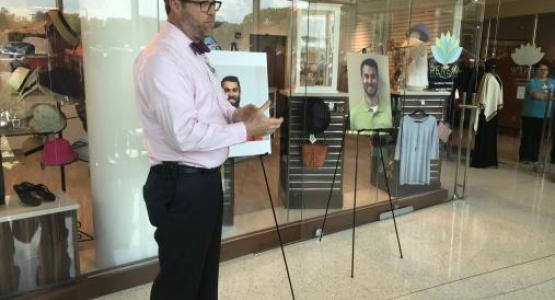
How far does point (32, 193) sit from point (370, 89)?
237 cm

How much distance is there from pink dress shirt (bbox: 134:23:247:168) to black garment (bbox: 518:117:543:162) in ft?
22.6

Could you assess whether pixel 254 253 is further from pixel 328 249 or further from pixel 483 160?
pixel 483 160

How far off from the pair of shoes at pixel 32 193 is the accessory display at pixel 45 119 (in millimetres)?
405

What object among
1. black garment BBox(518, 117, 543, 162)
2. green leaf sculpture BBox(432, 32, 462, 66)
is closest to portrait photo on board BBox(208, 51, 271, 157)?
green leaf sculpture BBox(432, 32, 462, 66)

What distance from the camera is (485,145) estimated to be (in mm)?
6711

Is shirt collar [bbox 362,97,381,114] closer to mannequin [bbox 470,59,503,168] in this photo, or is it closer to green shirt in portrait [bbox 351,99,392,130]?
green shirt in portrait [bbox 351,99,392,130]

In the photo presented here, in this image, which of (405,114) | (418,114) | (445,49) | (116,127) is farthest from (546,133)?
(116,127)

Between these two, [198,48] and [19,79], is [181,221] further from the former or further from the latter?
[19,79]

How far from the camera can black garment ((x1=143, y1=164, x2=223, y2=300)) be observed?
167cm

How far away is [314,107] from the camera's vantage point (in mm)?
3822

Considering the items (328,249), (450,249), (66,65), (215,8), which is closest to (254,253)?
(328,249)

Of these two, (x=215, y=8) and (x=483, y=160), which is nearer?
(x=215, y=8)

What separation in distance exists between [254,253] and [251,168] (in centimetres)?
79

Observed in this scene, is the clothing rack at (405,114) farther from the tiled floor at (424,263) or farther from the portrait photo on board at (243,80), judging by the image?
the portrait photo on board at (243,80)
